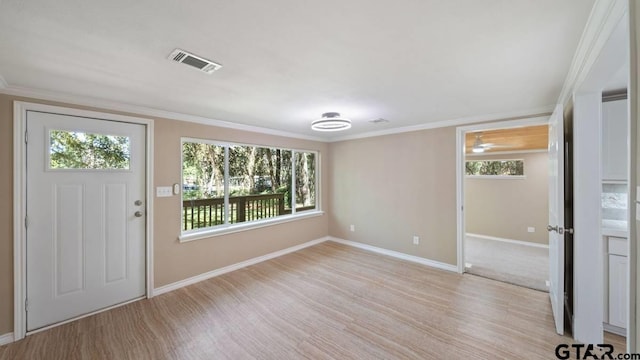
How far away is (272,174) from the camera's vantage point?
4.41 m

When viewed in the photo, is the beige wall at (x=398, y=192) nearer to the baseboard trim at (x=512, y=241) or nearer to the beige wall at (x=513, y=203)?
the beige wall at (x=513, y=203)

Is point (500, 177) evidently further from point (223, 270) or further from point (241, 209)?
point (223, 270)

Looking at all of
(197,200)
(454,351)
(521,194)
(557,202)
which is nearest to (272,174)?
(197,200)

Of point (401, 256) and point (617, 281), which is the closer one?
Answer: point (617, 281)

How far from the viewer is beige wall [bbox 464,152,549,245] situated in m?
4.89

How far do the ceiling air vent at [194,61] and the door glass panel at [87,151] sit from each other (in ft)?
5.42

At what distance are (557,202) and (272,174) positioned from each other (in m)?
3.75

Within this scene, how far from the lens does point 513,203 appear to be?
5.21 meters

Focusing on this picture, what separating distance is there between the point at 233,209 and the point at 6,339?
2.36m

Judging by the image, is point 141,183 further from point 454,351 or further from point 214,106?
point 454,351

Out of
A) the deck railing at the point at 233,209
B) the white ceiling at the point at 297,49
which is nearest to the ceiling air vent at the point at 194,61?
the white ceiling at the point at 297,49

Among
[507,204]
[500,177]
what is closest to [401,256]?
[507,204]

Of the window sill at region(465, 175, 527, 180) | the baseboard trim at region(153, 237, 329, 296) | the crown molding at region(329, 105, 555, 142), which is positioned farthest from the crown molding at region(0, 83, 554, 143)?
the window sill at region(465, 175, 527, 180)

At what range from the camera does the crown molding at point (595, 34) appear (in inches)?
41.0
